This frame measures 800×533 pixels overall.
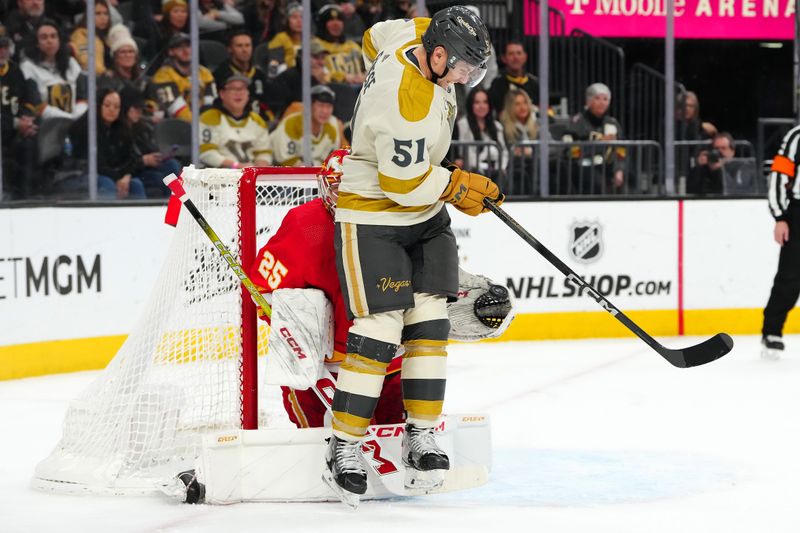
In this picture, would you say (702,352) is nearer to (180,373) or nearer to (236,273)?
(236,273)

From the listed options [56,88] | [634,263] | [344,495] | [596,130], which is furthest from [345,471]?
[596,130]

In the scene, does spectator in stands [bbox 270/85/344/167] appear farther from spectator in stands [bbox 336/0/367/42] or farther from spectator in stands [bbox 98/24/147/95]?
spectator in stands [bbox 98/24/147/95]

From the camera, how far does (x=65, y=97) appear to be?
237 inches

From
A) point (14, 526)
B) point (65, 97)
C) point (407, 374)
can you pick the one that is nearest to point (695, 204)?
point (65, 97)

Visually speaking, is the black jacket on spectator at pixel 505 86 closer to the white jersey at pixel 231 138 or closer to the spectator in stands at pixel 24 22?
the white jersey at pixel 231 138

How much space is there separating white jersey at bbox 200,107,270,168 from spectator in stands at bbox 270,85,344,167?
8 cm

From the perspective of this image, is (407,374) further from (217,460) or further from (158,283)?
(158,283)

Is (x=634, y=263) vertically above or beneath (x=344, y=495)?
above

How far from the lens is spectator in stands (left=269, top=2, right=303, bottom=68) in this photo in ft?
22.1

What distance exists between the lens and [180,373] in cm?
341

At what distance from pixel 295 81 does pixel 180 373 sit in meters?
3.52

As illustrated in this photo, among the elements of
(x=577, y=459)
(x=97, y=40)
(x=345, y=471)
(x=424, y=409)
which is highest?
(x=97, y=40)

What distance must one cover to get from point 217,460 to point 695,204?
4.17m

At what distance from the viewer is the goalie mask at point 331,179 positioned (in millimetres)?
3062
